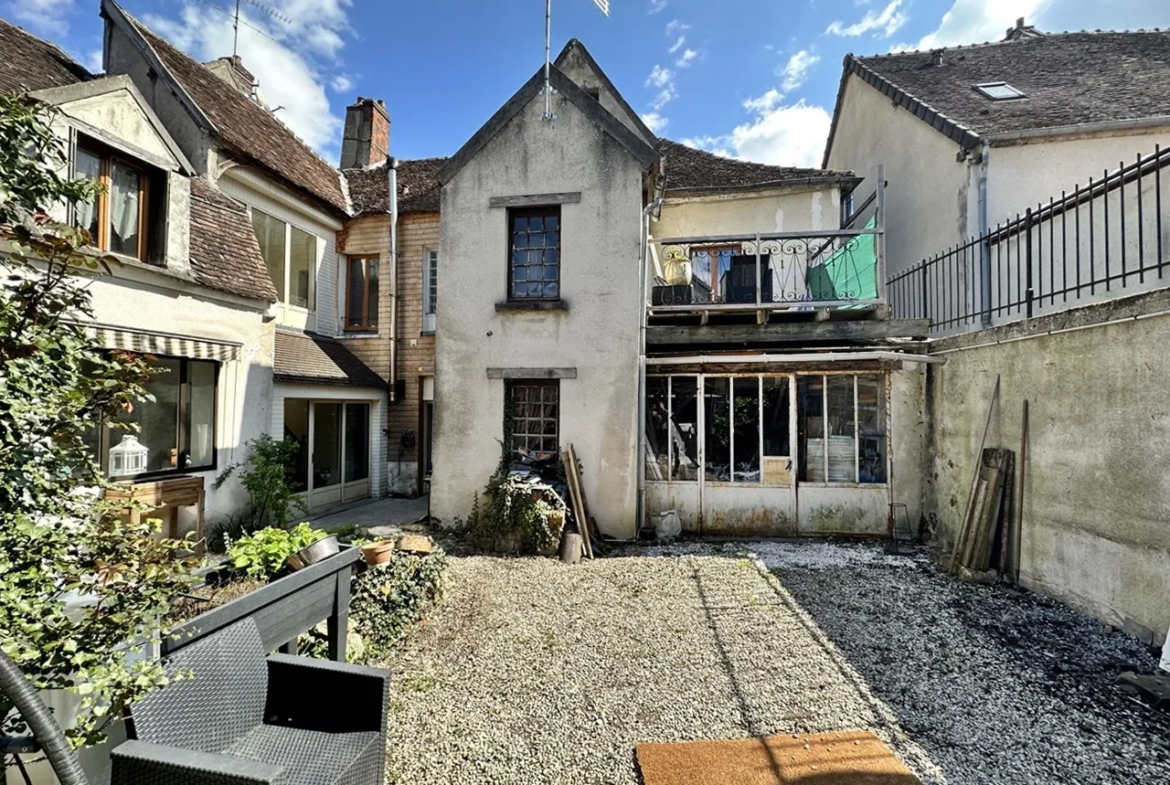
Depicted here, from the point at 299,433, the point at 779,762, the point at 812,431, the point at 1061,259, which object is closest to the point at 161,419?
the point at 299,433

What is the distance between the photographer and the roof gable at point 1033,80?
1227 centimetres

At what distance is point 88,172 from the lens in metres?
8.49

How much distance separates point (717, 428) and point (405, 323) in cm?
976

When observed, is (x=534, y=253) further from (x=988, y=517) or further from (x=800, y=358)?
(x=988, y=517)

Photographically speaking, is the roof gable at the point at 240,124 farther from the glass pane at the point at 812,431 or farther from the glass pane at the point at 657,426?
the glass pane at the point at 812,431

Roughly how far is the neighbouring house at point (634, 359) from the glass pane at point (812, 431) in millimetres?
29

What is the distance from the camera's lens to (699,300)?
12445mm

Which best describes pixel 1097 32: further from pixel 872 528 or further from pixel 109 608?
pixel 109 608

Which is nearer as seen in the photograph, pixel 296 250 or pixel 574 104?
pixel 574 104

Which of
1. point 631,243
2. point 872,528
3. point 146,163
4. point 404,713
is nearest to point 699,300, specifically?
point 631,243

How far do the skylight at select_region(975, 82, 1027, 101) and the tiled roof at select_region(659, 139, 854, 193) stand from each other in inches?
153

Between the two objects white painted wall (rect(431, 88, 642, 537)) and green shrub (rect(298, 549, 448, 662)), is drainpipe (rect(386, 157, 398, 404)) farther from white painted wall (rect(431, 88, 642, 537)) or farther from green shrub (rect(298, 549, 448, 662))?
green shrub (rect(298, 549, 448, 662))

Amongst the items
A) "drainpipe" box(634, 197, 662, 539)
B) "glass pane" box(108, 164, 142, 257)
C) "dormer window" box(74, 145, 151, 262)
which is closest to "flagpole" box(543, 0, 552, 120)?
"drainpipe" box(634, 197, 662, 539)

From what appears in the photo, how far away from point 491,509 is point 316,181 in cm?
1147
